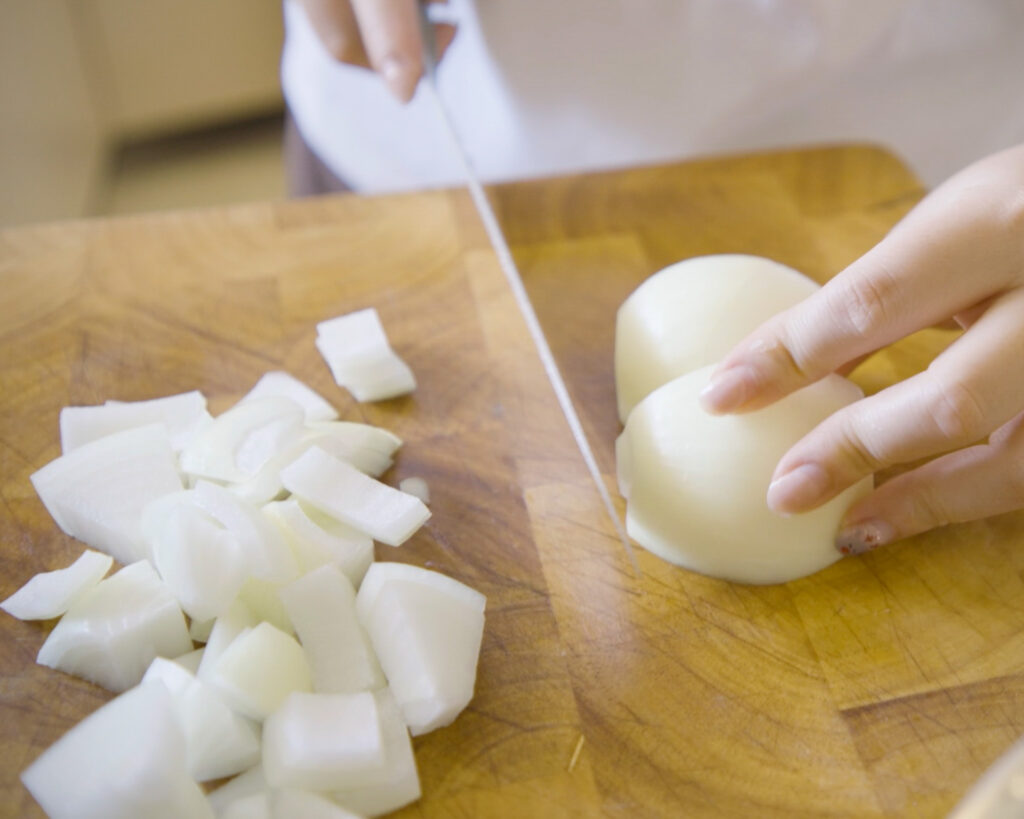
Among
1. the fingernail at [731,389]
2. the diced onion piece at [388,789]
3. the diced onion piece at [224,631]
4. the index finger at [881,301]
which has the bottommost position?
the diced onion piece at [388,789]

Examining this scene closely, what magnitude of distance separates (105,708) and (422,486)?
38 centimetres

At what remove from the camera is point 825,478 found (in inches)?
34.7

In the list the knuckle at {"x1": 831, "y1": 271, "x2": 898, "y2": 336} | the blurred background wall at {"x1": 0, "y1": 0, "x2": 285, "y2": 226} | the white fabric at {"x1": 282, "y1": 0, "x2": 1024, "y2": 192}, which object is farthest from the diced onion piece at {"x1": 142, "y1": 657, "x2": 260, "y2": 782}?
the blurred background wall at {"x1": 0, "y1": 0, "x2": 285, "y2": 226}

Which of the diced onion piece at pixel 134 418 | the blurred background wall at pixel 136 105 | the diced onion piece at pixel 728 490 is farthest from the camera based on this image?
the blurred background wall at pixel 136 105

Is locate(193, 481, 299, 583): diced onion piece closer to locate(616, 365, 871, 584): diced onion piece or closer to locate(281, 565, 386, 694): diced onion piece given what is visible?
locate(281, 565, 386, 694): diced onion piece

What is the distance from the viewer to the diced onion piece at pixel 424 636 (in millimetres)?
838

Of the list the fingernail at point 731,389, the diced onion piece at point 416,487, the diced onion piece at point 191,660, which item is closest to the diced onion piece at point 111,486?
the diced onion piece at point 191,660

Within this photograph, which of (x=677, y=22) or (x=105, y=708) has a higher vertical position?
(x=677, y=22)

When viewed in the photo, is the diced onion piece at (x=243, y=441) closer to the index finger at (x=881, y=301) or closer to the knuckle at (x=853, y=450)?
the index finger at (x=881, y=301)

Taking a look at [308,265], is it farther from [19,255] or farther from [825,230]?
[825,230]

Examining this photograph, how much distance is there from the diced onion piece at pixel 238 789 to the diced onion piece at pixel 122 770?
29mm

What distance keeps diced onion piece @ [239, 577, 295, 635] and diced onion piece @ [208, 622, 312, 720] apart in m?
0.05

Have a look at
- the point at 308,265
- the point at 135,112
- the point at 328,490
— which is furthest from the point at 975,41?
the point at 135,112

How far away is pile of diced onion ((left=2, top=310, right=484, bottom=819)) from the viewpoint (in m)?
0.78
